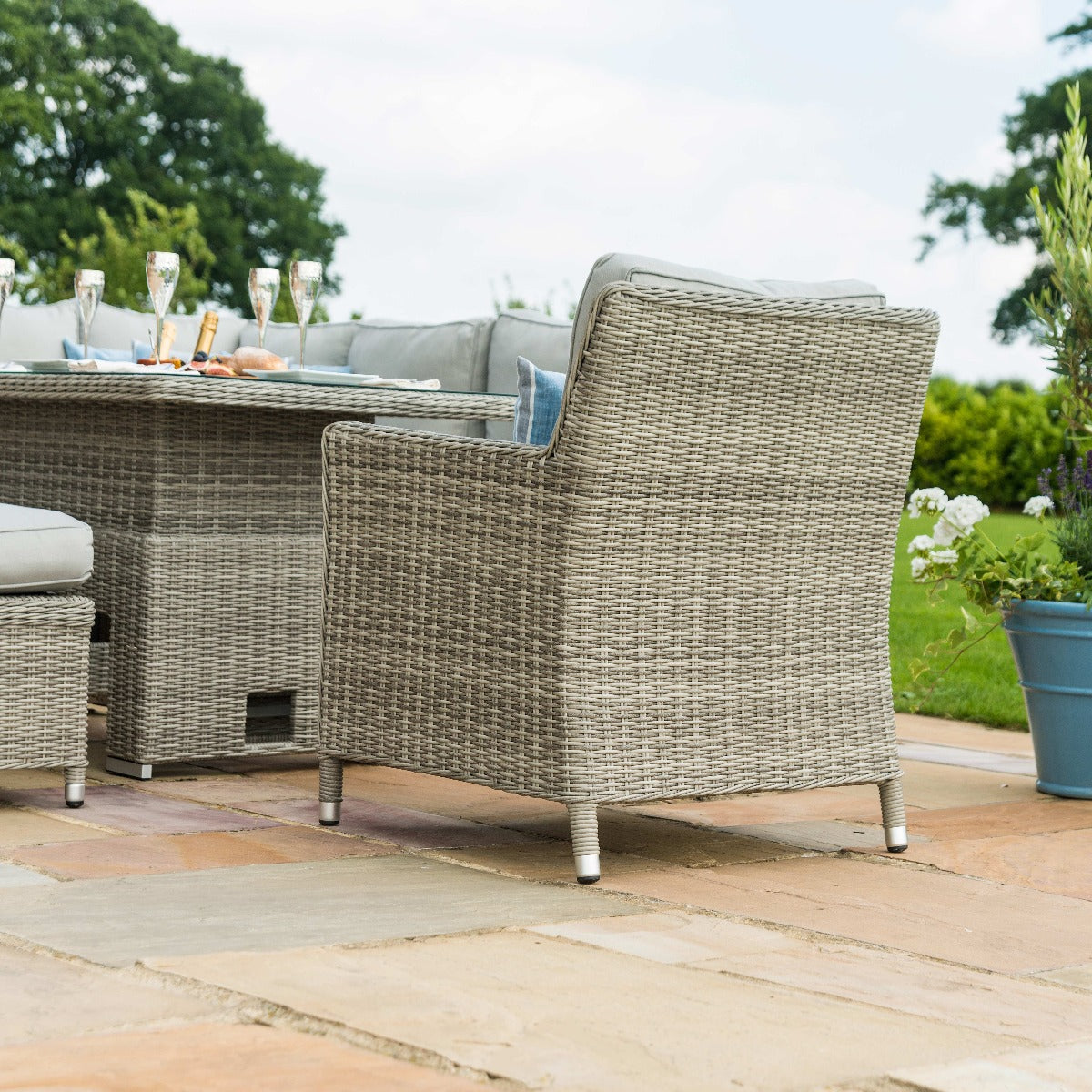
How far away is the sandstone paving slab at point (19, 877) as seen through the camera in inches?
90.3

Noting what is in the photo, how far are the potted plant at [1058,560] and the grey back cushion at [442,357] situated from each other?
2031 mm

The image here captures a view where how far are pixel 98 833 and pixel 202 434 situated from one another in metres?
0.95

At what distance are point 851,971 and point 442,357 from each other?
3.91 m

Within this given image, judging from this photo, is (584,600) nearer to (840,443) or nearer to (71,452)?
(840,443)

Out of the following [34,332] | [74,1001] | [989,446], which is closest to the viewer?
[74,1001]

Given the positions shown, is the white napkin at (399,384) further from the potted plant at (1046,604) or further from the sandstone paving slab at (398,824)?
the potted plant at (1046,604)

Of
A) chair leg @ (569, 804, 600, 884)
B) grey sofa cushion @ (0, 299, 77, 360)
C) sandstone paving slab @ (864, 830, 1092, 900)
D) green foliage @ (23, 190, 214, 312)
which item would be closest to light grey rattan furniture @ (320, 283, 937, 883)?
chair leg @ (569, 804, 600, 884)

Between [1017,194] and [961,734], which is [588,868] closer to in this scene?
[961,734]

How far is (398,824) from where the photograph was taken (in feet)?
9.69

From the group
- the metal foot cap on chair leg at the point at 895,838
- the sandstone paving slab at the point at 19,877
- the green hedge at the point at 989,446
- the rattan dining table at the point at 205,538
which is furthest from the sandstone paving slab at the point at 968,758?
the green hedge at the point at 989,446

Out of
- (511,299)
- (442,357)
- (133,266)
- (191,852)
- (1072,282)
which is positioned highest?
(133,266)

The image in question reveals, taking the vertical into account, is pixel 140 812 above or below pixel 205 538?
below

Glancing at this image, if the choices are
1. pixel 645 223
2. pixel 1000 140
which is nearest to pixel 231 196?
pixel 645 223

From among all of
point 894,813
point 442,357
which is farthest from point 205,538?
point 442,357
